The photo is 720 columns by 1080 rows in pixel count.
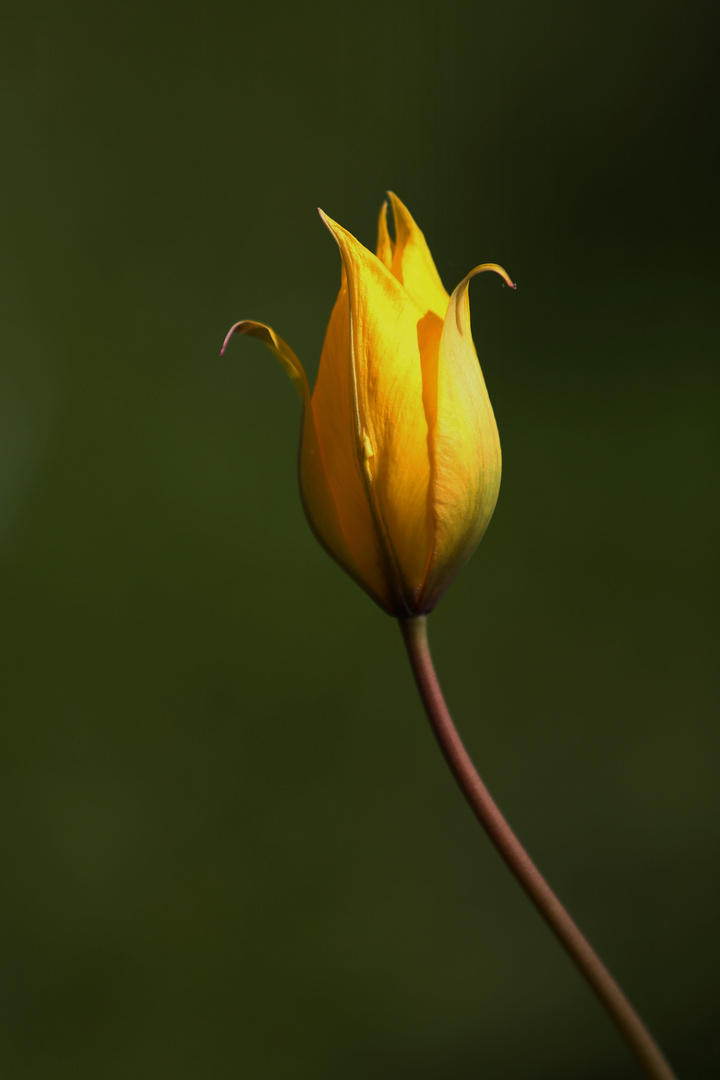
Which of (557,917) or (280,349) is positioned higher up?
(280,349)

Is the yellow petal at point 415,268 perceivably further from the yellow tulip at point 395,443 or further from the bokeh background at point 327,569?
the bokeh background at point 327,569

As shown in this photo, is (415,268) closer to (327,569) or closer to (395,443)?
(395,443)

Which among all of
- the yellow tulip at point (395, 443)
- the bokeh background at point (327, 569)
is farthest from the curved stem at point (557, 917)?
the bokeh background at point (327, 569)

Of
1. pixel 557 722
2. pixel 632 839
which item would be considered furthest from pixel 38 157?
pixel 632 839

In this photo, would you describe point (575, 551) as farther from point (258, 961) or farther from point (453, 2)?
point (453, 2)

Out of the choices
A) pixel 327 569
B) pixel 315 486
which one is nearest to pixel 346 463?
pixel 315 486

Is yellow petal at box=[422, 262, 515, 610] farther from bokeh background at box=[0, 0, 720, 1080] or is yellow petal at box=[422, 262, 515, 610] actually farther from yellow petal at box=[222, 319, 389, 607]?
bokeh background at box=[0, 0, 720, 1080]
